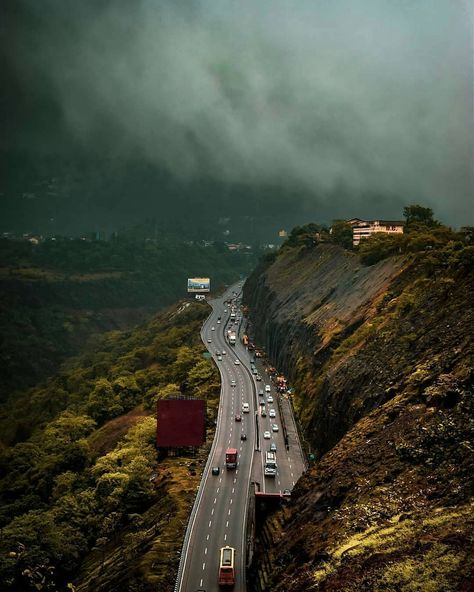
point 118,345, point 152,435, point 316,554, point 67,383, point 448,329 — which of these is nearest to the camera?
point 316,554

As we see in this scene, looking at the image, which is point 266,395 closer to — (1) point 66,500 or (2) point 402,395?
(1) point 66,500

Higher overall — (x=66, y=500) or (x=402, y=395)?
(x=402, y=395)

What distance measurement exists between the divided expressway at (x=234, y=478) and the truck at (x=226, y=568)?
586mm

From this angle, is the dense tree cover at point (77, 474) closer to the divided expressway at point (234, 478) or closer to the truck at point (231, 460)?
the divided expressway at point (234, 478)

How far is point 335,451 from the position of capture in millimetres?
47000

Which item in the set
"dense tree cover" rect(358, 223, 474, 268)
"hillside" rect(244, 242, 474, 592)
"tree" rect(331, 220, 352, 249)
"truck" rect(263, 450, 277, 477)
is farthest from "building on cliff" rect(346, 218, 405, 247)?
"truck" rect(263, 450, 277, 477)

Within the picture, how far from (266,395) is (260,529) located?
41.3 meters

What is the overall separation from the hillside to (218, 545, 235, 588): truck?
1.79m

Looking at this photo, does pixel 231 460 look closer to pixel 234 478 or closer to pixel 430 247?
pixel 234 478

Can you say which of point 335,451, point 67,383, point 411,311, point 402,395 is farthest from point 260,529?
point 67,383

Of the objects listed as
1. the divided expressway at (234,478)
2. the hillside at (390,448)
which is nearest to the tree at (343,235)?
the divided expressway at (234,478)

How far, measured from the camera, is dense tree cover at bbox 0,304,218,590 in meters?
52.0

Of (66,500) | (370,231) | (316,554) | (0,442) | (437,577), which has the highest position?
(370,231)

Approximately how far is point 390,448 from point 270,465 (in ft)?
80.9
